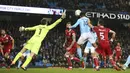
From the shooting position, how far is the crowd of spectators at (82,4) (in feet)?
110

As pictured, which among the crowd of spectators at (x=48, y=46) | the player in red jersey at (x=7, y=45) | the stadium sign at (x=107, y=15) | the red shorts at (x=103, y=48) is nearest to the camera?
the red shorts at (x=103, y=48)

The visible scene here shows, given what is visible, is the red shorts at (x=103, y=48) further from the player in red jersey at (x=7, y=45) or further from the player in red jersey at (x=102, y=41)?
the player in red jersey at (x=7, y=45)

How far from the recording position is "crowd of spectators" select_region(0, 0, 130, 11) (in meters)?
33.6

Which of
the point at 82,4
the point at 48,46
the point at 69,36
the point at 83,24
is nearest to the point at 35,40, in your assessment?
the point at 83,24

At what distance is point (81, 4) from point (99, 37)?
19564mm

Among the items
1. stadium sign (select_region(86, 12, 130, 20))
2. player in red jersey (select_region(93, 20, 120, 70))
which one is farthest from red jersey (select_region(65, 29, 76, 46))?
stadium sign (select_region(86, 12, 130, 20))

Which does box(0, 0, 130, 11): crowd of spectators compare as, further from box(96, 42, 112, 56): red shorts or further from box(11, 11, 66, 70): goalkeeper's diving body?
box(11, 11, 66, 70): goalkeeper's diving body

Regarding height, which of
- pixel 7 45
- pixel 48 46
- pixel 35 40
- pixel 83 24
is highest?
pixel 83 24

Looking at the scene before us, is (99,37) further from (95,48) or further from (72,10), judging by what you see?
(72,10)

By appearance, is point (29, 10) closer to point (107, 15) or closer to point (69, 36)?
point (107, 15)

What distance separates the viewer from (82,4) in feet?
122

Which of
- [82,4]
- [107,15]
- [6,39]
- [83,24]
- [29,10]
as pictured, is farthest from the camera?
[82,4]

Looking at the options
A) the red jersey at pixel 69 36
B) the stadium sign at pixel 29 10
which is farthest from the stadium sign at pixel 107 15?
the red jersey at pixel 69 36

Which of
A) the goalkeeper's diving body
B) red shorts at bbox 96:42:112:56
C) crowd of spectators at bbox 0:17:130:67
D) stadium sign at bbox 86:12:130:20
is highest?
the goalkeeper's diving body
